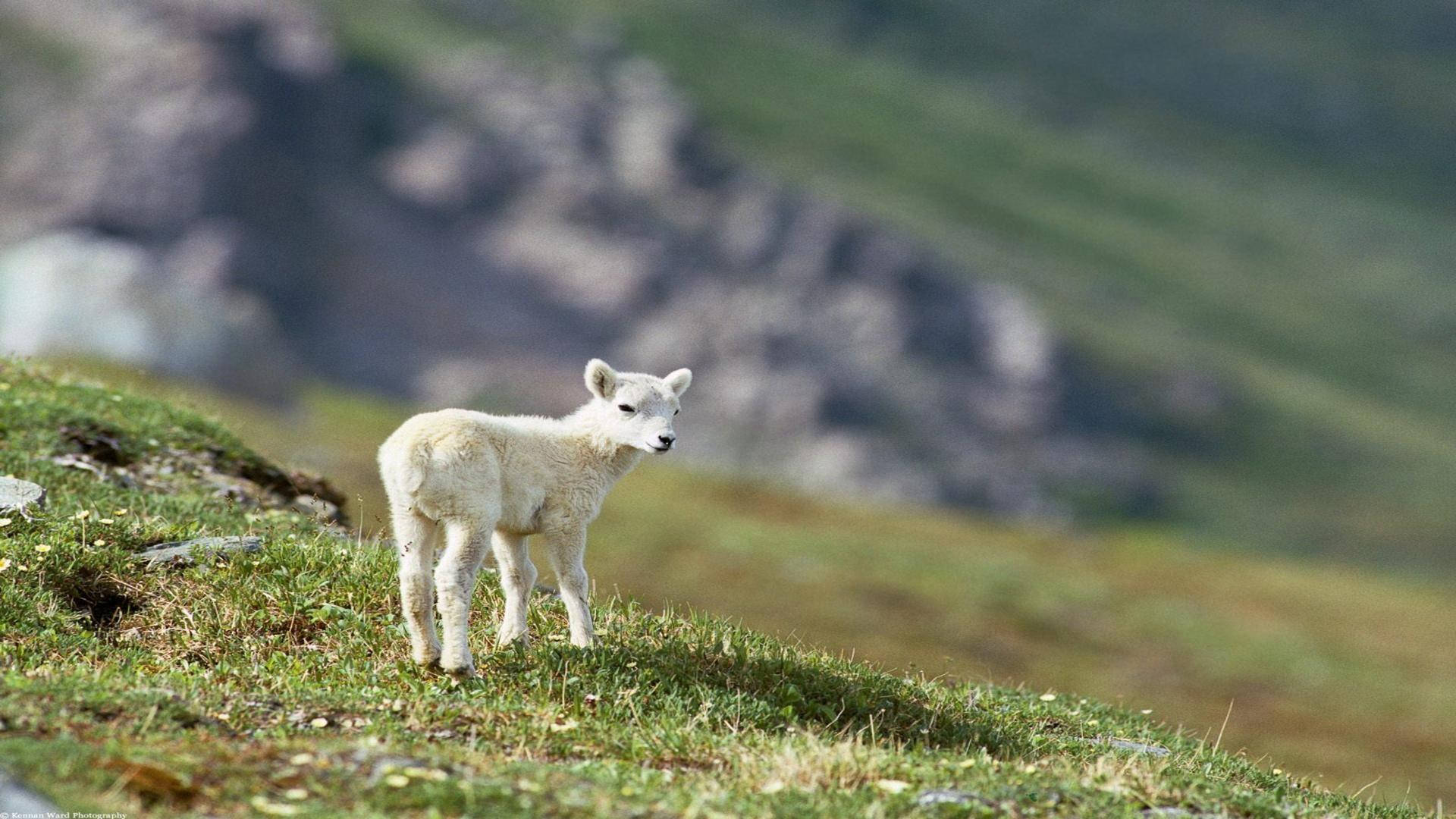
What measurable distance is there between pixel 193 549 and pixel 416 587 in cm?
335

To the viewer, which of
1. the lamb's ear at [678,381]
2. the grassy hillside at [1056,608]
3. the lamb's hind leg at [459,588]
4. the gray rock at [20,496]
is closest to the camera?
the lamb's hind leg at [459,588]

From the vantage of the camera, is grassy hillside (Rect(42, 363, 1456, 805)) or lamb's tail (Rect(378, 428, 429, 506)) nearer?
lamb's tail (Rect(378, 428, 429, 506))

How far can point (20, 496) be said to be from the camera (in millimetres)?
15000

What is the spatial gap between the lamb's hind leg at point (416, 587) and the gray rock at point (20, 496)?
4.75 meters

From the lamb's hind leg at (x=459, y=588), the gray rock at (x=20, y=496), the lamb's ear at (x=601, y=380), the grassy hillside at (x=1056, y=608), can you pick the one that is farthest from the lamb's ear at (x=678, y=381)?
the grassy hillside at (x=1056, y=608)

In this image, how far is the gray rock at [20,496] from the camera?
14.6m

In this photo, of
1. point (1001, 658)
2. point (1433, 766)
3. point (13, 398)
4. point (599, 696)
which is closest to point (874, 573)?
point (1001, 658)

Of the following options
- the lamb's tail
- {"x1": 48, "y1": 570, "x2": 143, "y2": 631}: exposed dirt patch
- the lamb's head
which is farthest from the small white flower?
{"x1": 48, "y1": 570, "x2": 143, "y2": 631}: exposed dirt patch

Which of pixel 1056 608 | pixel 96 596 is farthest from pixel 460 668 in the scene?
pixel 1056 608

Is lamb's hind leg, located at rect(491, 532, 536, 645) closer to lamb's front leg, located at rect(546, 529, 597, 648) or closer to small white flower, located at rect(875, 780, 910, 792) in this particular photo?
lamb's front leg, located at rect(546, 529, 597, 648)

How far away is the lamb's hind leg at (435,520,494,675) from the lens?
12.2m

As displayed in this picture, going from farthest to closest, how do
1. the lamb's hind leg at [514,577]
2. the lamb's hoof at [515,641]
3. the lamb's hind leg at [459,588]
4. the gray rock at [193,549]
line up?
the gray rock at [193,549] → the lamb's hind leg at [514,577] → the lamb's hoof at [515,641] → the lamb's hind leg at [459,588]

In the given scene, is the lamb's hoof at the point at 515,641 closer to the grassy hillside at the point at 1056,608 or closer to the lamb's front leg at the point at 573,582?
the lamb's front leg at the point at 573,582

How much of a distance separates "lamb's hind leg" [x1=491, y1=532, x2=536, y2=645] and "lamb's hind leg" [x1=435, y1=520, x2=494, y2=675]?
987 mm
